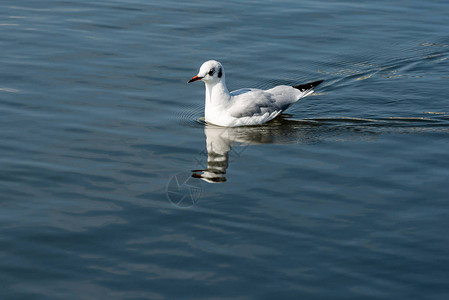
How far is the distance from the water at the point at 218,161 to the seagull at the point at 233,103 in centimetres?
21

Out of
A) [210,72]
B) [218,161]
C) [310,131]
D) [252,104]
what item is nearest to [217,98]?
[210,72]

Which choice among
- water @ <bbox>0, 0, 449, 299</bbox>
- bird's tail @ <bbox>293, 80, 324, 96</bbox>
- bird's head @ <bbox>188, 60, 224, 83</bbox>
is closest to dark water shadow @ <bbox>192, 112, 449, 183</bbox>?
water @ <bbox>0, 0, 449, 299</bbox>

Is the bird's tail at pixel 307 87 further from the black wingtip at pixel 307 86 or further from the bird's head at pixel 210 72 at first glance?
the bird's head at pixel 210 72

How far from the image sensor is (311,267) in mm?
8562

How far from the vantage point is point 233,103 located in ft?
45.1

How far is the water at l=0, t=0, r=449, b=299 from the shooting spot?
8.51 m

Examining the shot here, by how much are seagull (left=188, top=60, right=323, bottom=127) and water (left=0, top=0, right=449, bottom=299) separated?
21 cm

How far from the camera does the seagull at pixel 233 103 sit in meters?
13.5

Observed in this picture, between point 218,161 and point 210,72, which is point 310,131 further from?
point 218,161

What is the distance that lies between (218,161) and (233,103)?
211 centimetres

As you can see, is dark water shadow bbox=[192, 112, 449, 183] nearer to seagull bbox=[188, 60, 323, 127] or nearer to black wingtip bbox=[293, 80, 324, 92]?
seagull bbox=[188, 60, 323, 127]

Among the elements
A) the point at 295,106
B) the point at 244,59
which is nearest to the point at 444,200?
the point at 295,106

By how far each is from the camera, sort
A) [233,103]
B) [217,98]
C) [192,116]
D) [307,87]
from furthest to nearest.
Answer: [307,87]
[192,116]
[233,103]
[217,98]

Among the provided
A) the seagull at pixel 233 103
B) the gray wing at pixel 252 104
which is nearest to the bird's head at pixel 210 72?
the seagull at pixel 233 103
